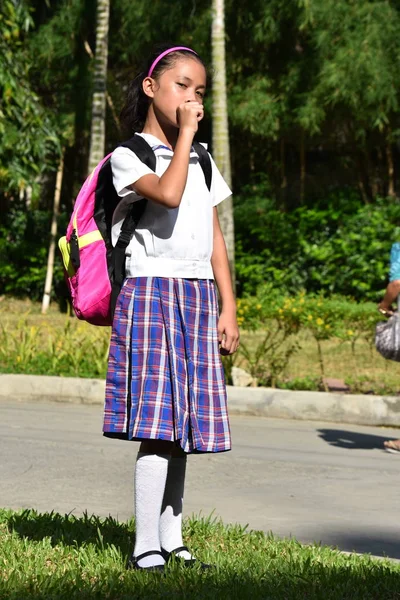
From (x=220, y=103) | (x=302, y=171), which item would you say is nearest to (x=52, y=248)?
(x=302, y=171)

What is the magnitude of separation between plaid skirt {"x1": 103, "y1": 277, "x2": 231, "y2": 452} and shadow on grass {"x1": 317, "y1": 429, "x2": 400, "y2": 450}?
4816 millimetres

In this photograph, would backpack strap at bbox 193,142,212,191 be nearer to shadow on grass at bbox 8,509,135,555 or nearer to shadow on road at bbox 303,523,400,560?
shadow on grass at bbox 8,509,135,555

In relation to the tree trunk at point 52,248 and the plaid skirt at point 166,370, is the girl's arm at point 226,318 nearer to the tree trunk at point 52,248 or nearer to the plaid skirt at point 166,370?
the plaid skirt at point 166,370

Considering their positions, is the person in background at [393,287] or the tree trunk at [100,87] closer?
the person in background at [393,287]

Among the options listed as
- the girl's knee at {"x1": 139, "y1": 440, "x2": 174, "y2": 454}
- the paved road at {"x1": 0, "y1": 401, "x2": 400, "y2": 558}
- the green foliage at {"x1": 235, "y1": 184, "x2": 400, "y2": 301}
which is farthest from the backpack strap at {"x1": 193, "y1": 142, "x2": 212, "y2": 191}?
the green foliage at {"x1": 235, "y1": 184, "x2": 400, "y2": 301}

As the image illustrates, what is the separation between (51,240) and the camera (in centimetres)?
A: 2053

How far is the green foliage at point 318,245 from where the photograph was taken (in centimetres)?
1839

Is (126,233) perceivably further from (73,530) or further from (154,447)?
(73,530)

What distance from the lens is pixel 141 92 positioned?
15.0 ft

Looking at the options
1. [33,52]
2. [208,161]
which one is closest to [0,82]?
[33,52]

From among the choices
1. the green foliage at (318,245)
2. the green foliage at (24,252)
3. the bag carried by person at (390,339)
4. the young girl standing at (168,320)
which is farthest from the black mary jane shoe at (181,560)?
the green foliage at (24,252)

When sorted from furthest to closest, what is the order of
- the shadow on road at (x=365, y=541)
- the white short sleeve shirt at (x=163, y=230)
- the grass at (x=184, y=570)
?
the shadow on road at (x=365, y=541) → the white short sleeve shirt at (x=163, y=230) → the grass at (x=184, y=570)

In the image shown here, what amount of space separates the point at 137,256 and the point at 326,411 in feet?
20.5

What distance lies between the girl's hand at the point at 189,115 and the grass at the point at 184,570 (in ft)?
5.41
